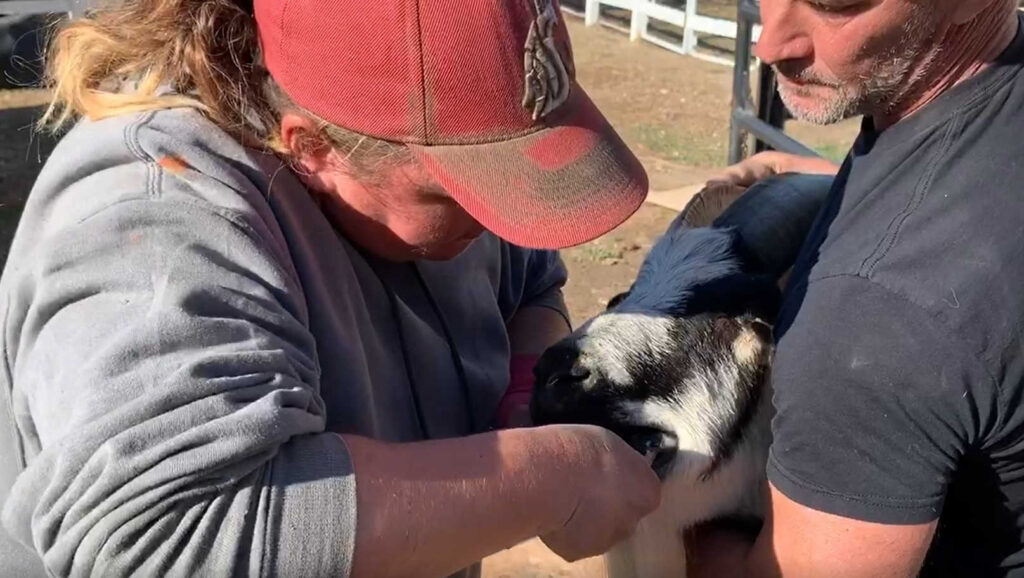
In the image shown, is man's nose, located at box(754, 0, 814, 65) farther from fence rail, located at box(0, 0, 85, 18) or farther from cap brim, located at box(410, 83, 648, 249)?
fence rail, located at box(0, 0, 85, 18)

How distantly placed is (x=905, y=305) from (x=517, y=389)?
30.3 inches

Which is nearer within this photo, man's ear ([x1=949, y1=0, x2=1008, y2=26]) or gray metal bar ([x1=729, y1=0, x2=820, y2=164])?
man's ear ([x1=949, y1=0, x2=1008, y2=26])

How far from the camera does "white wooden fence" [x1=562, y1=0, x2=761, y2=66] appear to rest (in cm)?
1080

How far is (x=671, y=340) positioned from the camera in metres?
2.21

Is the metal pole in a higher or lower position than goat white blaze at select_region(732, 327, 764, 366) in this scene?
lower

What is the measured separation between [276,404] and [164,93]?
0.56 metres

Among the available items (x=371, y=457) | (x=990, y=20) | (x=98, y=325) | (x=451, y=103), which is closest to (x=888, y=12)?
(x=990, y=20)

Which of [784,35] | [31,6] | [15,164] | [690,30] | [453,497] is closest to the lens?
[453,497]

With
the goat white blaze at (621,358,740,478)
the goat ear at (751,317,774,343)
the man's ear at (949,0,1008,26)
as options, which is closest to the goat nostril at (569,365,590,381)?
the goat white blaze at (621,358,740,478)

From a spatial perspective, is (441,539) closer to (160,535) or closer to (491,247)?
(160,535)

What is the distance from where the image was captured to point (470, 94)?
4.65 ft

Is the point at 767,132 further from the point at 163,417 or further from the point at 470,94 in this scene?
the point at 163,417

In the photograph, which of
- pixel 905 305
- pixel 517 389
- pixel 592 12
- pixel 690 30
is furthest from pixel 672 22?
pixel 905 305

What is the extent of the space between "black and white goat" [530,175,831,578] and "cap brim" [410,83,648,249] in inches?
23.6
